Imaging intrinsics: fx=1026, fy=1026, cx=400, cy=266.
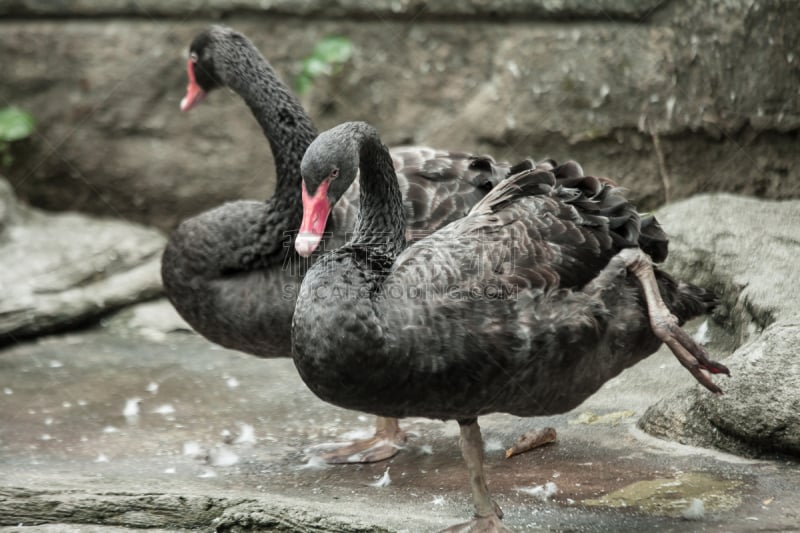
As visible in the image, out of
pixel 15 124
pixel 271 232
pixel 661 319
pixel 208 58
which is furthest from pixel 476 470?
pixel 15 124

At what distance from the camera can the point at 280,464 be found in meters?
3.96

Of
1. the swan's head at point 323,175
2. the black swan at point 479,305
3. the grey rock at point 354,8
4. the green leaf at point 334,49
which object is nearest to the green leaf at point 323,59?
the green leaf at point 334,49

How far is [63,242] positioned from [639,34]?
364 centimetres

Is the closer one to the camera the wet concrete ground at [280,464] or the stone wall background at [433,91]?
the wet concrete ground at [280,464]

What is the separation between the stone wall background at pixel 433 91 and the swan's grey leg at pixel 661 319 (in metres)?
2.59

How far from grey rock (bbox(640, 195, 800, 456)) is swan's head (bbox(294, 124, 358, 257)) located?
1564 millimetres

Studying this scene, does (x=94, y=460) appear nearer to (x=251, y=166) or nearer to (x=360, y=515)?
(x=360, y=515)

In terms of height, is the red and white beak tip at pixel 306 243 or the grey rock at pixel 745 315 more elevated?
the red and white beak tip at pixel 306 243

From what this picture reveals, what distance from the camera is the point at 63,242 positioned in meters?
6.23

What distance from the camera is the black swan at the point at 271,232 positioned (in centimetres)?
406

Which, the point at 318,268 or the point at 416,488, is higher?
the point at 318,268

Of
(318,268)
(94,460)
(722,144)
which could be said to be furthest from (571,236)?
(722,144)

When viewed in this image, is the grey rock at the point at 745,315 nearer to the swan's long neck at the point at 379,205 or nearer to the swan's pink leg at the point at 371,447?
the swan's pink leg at the point at 371,447

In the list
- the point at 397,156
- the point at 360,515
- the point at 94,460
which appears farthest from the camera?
the point at 397,156
